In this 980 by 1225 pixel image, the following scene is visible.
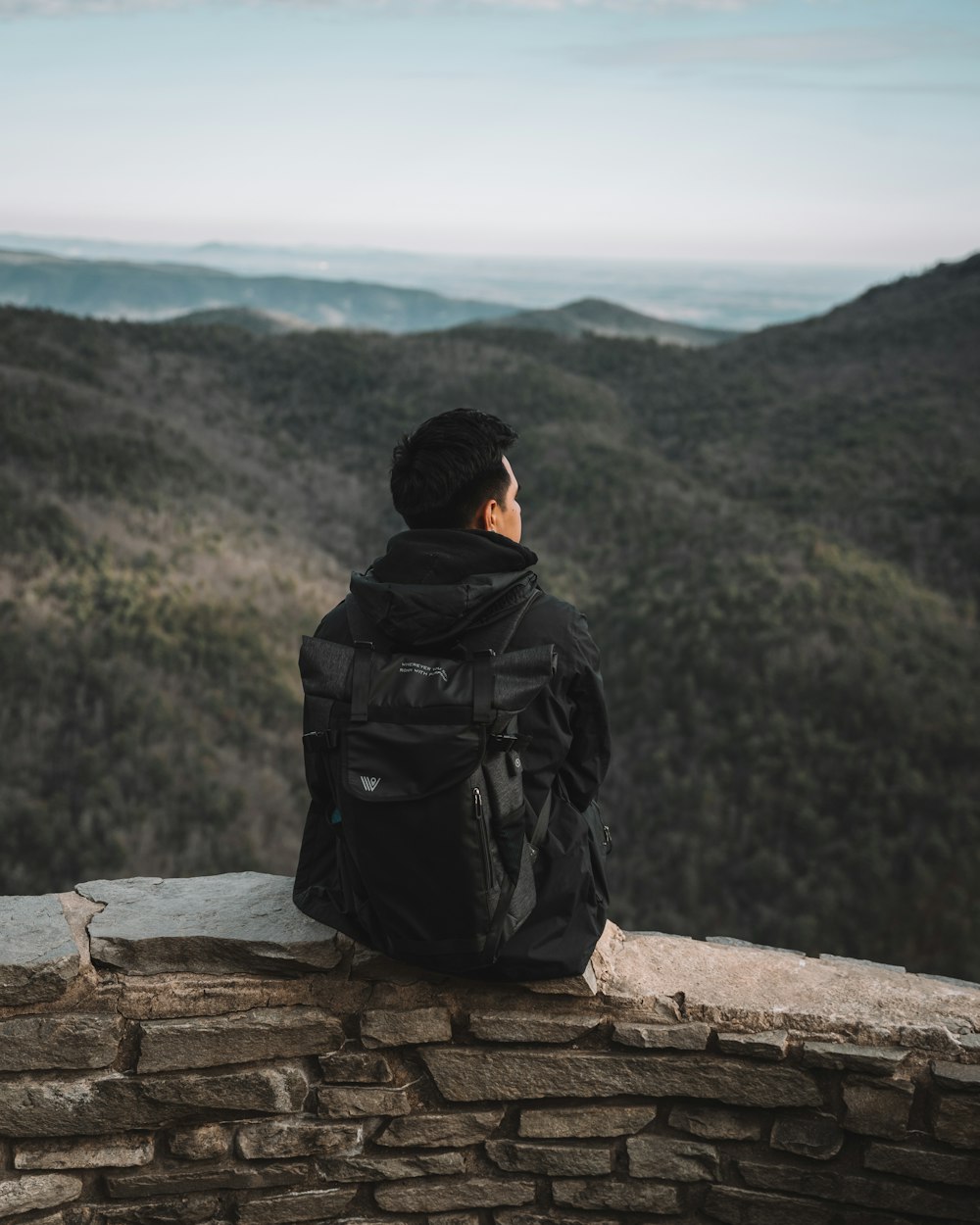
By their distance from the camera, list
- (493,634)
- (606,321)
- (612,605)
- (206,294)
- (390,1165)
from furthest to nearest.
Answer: (206,294)
(606,321)
(612,605)
(390,1165)
(493,634)

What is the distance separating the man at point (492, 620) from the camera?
2.12 metres

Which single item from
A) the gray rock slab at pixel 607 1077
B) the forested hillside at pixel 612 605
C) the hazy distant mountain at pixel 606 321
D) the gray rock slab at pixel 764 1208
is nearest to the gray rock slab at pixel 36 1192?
the gray rock slab at pixel 607 1077

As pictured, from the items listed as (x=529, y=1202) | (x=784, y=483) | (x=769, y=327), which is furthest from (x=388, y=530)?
(x=769, y=327)

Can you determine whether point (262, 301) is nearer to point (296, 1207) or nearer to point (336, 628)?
point (336, 628)

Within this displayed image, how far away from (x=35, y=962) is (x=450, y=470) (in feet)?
4.51

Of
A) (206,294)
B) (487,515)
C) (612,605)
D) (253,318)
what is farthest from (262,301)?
(487,515)

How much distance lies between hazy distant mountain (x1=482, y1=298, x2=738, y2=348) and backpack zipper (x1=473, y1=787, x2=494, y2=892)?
Result: 5208 centimetres

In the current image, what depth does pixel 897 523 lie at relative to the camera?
Answer: 21.5m

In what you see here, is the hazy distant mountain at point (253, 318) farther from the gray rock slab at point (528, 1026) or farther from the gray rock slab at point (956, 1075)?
the gray rock slab at point (956, 1075)

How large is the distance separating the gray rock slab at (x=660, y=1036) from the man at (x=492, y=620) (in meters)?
0.26

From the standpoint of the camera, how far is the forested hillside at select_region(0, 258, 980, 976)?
1291cm

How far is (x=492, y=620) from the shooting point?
2.12m

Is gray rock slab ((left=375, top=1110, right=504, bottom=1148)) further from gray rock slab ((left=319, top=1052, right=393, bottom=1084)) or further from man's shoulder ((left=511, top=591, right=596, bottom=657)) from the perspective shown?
man's shoulder ((left=511, top=591, right=596, bottom=657))

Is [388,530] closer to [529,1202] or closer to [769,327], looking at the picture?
[529,1202]
